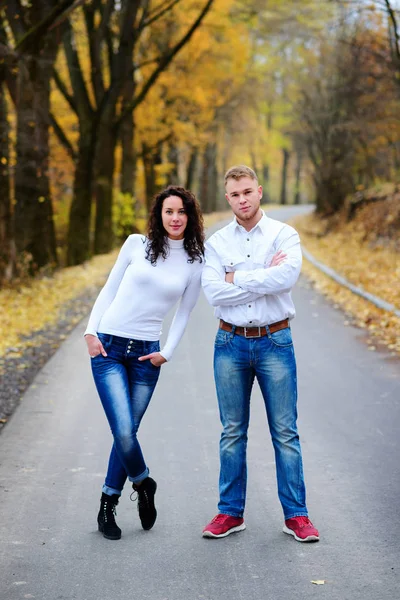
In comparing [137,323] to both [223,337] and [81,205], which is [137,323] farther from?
[81,205]

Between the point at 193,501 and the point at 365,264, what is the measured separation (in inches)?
733

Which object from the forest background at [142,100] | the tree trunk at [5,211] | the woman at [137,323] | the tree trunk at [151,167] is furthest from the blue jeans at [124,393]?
the tree trunk at [151,167]

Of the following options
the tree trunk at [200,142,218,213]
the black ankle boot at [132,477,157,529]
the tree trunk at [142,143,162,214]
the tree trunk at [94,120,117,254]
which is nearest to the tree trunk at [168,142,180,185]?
the tree trunk at [142,143,162,214]

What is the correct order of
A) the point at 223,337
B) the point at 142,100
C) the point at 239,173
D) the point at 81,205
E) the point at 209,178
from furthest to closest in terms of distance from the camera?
the point at 209,178 < the point at 142,100 < the point at 81,205 < the point at 223,337 < the point at 239,173

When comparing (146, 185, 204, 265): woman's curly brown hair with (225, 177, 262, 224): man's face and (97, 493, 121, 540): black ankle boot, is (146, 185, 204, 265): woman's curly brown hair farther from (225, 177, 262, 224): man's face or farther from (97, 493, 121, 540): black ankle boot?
(97, 493, 121, 540): black ankle boot

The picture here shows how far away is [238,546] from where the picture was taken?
5188mm

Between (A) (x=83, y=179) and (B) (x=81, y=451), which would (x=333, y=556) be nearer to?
(B) (x=81, y=451)

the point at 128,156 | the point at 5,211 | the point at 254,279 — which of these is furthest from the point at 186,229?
the point at 128,156

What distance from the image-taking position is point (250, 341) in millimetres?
5336

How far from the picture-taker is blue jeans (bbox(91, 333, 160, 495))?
17.2 ft

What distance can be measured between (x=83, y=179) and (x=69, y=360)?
1469 centimetres

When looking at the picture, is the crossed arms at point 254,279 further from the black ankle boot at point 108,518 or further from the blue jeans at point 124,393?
the black ankle boot at point 108,518

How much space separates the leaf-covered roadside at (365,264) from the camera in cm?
1464

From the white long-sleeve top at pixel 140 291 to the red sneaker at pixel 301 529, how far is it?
1.16 meters
